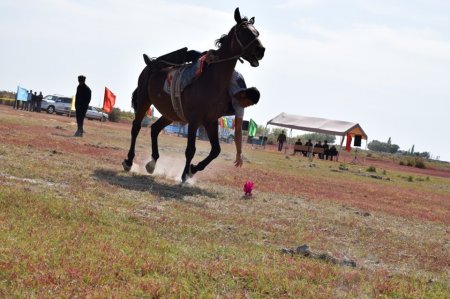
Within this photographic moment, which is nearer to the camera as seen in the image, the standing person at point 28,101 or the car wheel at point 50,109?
the standing person at point 28,101

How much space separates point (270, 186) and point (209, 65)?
171 inches

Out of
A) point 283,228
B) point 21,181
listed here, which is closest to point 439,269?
point 283,228

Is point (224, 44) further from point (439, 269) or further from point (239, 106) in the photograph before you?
point (439, 269)

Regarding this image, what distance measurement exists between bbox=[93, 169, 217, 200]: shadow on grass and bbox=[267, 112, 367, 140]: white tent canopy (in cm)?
3738

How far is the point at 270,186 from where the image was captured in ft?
46.6

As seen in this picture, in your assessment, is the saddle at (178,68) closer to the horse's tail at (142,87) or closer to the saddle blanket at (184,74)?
the saddle blanket at (184,74)

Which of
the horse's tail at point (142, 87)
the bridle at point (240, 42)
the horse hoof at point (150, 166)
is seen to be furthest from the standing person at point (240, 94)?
the horse's tail at point (142, 87)

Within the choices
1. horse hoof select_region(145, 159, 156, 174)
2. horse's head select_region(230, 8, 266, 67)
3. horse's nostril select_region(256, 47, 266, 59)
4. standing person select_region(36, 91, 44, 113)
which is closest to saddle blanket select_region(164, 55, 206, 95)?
horse's head select_region(230, 8, 266, 67)

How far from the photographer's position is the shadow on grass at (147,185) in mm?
9414

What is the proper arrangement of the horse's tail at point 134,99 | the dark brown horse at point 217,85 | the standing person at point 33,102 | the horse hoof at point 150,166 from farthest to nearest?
the standing person at point 33,102 < the horse's tail at point 134,99 < the horse hoof at point 150,166 < the dark brown horse at point 217,85

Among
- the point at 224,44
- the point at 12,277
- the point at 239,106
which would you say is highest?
the point at 224,44

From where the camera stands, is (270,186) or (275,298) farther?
(270,186)

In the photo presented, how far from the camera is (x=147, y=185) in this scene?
1016cm

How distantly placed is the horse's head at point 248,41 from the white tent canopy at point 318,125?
37451mm
